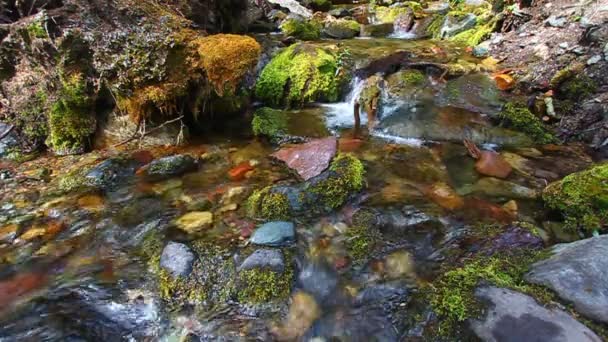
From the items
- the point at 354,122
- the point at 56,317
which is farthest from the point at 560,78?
the point at 56,317

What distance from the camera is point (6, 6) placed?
15.3ft

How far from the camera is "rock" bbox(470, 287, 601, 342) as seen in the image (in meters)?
2.04

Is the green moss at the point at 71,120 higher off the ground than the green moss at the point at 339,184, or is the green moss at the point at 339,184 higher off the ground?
the green moss at the point at 71,120

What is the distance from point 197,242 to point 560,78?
5.21 meters

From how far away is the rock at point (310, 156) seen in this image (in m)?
4.11

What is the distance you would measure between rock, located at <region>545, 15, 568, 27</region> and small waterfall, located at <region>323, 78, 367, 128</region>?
11.5ft

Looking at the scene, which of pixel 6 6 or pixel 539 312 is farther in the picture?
pixel 6 6

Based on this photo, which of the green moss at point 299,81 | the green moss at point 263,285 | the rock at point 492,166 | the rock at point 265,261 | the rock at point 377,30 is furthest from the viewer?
the rock at point 377,30

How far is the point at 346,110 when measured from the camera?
5.94 m

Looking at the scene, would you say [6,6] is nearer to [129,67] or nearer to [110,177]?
[129,67]

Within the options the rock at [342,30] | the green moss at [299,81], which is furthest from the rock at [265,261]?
the rock at [342,30]

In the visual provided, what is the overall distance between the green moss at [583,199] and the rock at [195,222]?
10.2 ft

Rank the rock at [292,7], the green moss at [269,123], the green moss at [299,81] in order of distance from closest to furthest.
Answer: the green moss at [269,123]
the green moss at [299,81]
the rock at [292,7]

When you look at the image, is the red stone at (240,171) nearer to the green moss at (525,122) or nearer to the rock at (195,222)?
the rock at (195,222)
